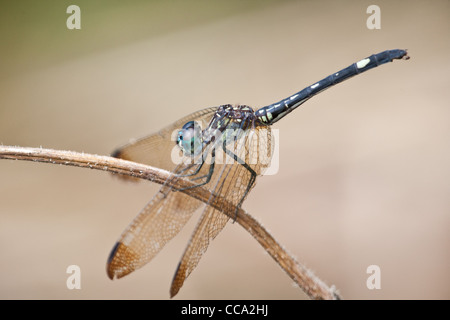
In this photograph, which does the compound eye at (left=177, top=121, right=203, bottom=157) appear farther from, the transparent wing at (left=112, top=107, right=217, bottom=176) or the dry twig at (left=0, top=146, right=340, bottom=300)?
the dry twig at (left=0, top=146, right=340, bottom=300)

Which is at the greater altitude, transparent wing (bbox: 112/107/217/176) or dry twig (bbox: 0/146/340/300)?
transparent wing (bbox: 112/107/217/176)

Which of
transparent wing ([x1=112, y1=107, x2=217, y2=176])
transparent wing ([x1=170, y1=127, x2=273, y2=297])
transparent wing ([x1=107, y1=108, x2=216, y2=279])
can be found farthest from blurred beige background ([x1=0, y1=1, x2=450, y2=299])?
transparent wing ([x1=107, y1=108, x2=216, y2=279])

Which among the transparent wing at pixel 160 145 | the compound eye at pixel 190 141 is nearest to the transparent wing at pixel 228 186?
the compound eye at pixel 190 141

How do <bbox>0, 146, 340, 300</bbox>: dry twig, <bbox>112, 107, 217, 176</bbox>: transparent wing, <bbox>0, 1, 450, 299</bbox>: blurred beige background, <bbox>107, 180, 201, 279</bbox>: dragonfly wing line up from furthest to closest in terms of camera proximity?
1. <bbox>0, 1, 450, 299</bbox>: blurred beige background
2. <bbox>112, 107, 217, 176</bbox>: transparent wing
3. <bbox>107, 180, 201, 279</bbox>: dragonfly wing
4. <bbox>0, 146, 340, 300</bbox>: dry twig

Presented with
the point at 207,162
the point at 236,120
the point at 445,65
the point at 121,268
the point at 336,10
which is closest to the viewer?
the point at 121,268

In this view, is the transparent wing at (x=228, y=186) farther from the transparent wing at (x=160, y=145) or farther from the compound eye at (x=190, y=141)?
the transparent wing at (x=160, y=145)

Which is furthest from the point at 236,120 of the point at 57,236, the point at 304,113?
the point at 57,236

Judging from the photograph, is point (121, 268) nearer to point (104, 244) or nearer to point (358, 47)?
point (104, 244)
